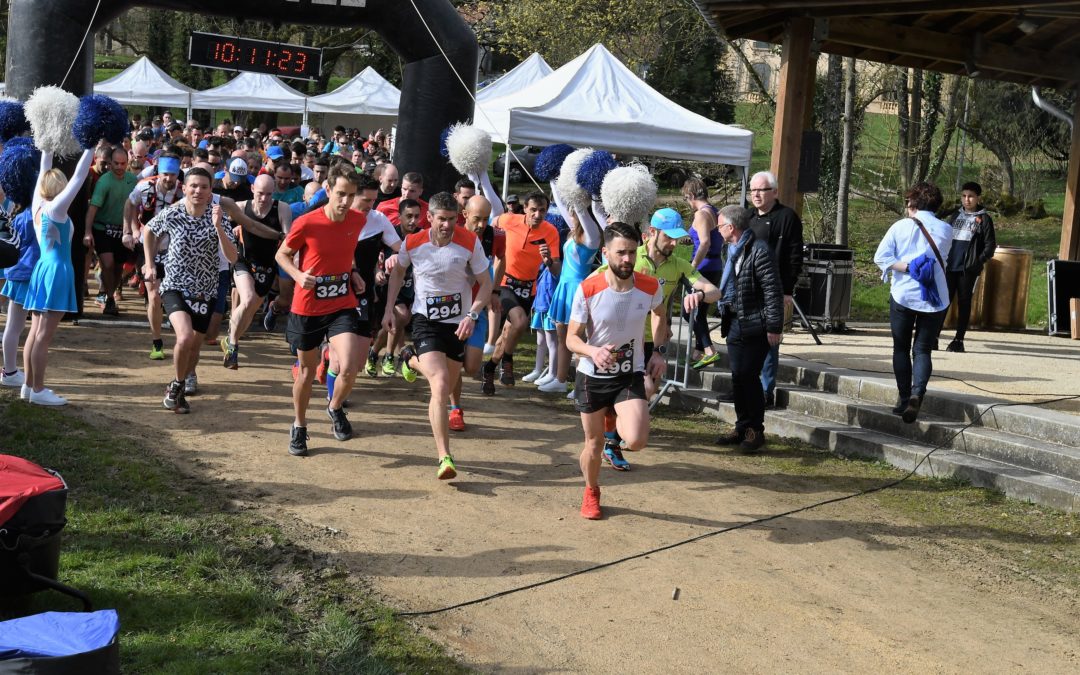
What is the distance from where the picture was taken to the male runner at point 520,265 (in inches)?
405

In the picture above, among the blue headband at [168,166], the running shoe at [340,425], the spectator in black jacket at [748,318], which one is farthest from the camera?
the blue headband at [168,166]

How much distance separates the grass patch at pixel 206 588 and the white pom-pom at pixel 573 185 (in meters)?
3.85

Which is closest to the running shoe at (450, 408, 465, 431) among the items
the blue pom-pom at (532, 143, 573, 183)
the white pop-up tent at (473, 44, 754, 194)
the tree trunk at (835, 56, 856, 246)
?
the blue pom-pom at (532, 143, 573, 183)

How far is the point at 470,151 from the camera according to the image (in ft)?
34.7

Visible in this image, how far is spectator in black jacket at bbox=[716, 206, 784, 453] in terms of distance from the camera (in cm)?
841

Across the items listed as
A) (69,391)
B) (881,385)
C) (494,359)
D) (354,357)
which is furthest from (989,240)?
(69,391)

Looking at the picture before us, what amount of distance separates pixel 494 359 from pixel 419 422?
1.65m

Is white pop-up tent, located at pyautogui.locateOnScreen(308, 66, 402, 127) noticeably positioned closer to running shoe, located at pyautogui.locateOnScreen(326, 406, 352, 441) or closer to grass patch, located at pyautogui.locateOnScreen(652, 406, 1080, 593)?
running shoe, located at pyautogui.locateOnScreen(326, 406, 352, 441)

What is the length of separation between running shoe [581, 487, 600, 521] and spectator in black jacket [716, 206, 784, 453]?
2.20 meters

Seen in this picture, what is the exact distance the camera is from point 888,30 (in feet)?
41.4

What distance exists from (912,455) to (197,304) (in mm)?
5479

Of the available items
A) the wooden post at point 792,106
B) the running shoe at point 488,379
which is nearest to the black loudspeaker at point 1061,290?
Answer: the wooden post at point 792,106

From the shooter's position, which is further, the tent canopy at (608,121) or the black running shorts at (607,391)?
the tent canopy at (608,121)

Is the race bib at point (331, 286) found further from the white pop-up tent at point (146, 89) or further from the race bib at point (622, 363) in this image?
the white pop-up tent at point (146, 89)
